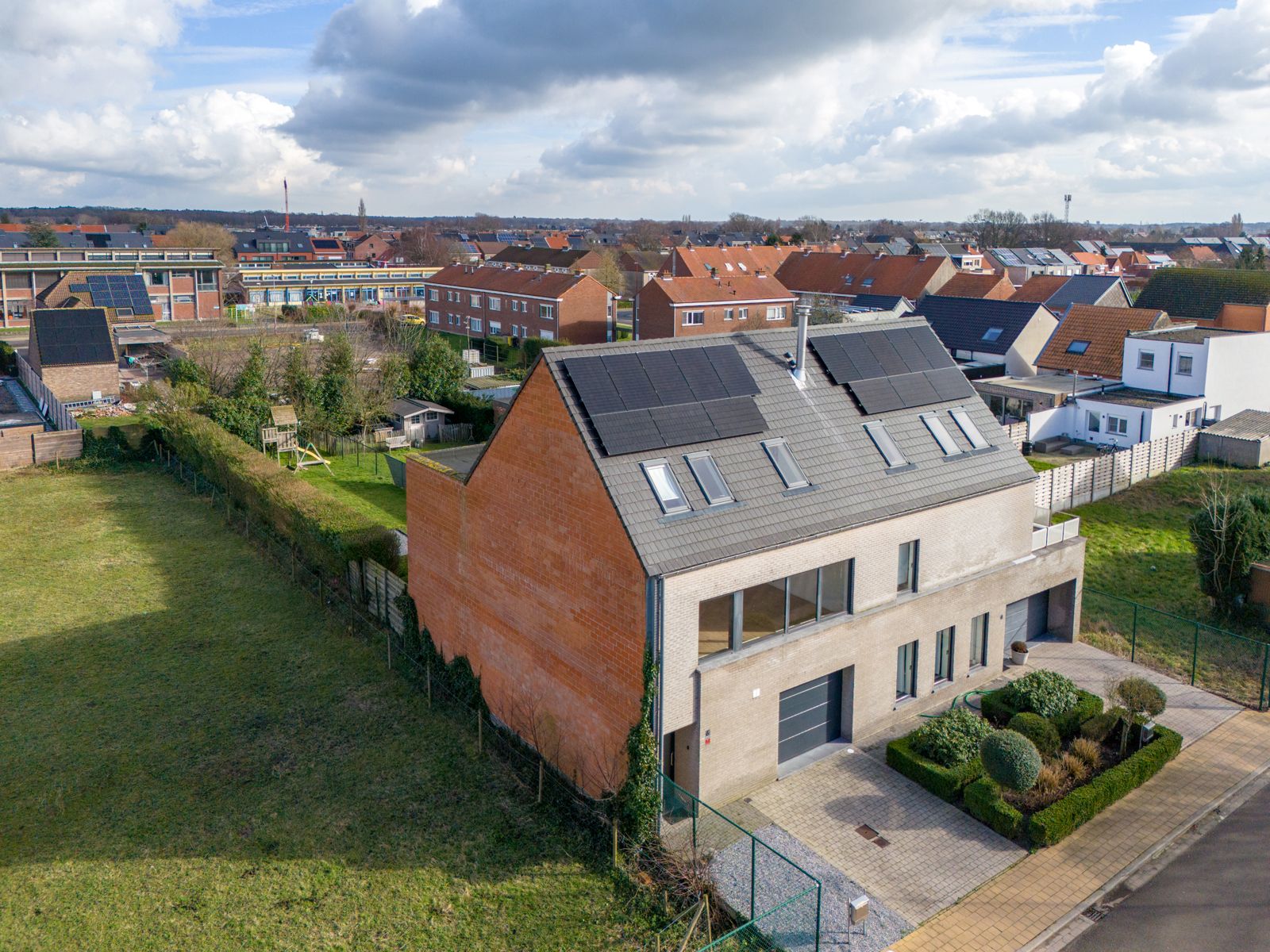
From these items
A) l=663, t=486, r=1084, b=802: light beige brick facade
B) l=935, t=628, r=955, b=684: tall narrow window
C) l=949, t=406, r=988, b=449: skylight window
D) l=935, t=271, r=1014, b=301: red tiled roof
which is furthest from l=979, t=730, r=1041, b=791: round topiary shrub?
l=935, t=271, r=1014, b=301: red tiled roof

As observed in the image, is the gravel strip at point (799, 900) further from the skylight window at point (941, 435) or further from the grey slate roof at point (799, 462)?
the skylight window at point (941, 435)

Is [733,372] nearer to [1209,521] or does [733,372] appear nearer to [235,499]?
[1209,521]

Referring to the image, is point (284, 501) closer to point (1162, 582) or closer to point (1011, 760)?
point (1011, 760)

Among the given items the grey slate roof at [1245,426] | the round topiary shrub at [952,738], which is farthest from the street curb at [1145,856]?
the grey slate roof at [1245,426]

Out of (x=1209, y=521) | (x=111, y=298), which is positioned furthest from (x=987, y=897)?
(x=111, y=298)

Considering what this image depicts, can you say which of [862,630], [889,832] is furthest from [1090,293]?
[889,832]

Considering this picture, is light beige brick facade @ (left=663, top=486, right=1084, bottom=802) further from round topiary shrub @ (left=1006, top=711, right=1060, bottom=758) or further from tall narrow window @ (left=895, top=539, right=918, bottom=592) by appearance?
round topiary shrub @ (left=1006, top=711, right=1060, bottom=758)
